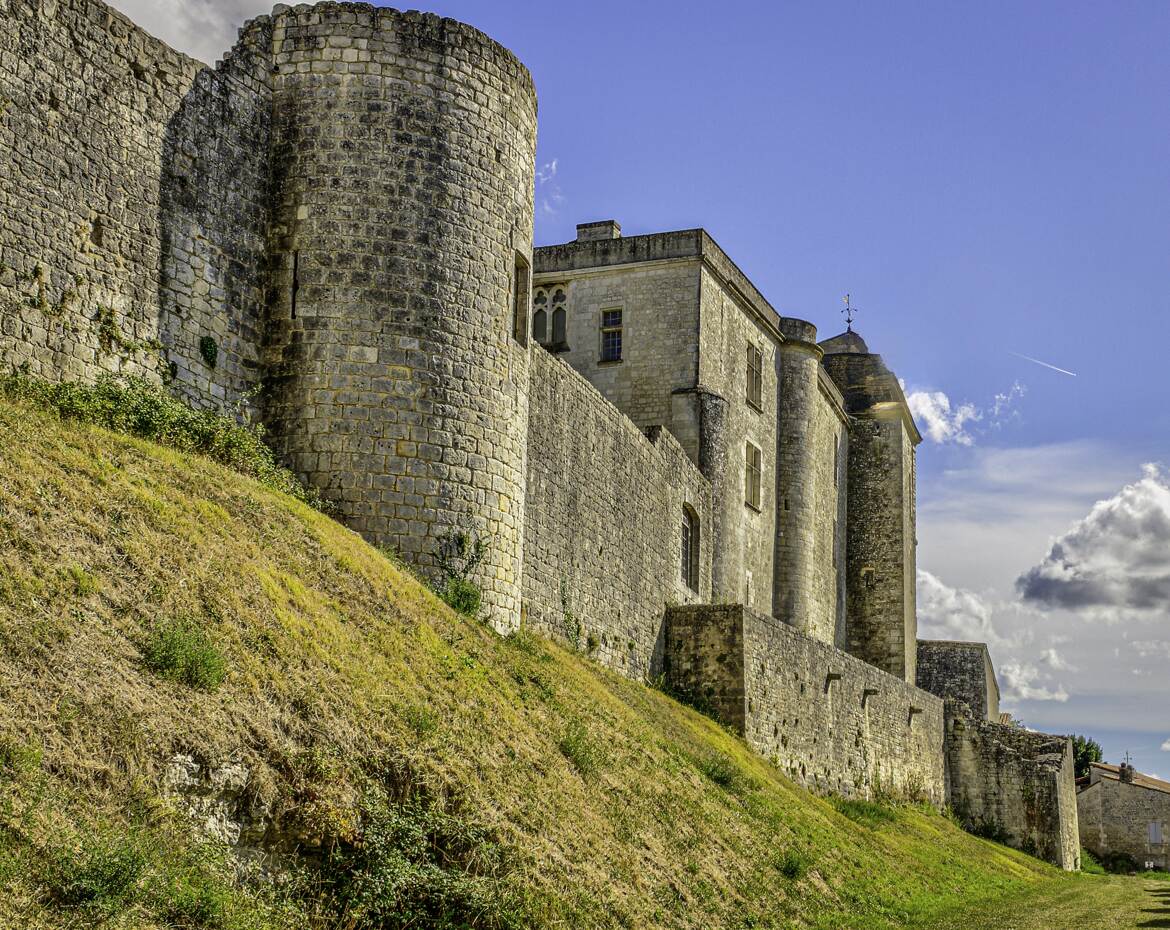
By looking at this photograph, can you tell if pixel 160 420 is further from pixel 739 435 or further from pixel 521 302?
pixel 739 435

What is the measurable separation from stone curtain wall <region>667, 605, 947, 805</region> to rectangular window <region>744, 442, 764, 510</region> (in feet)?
18.1

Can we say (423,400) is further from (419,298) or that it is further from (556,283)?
(556,283)

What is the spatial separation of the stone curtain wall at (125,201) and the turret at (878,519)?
106 feet

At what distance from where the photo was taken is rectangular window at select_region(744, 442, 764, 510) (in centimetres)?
3512

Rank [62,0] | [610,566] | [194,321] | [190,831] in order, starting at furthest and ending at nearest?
[610,566] < [194,321] < [62,0] < [190,831]

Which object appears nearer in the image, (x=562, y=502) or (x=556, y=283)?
(x=562, y=502)

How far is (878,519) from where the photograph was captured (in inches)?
1763

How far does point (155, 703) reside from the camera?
8242mm

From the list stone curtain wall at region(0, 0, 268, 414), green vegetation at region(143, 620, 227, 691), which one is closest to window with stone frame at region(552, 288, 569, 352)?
stone curtain wall at region(0, 0, 268, 414)

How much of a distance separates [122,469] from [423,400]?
14.4 feet

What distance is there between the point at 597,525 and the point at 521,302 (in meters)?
5.68

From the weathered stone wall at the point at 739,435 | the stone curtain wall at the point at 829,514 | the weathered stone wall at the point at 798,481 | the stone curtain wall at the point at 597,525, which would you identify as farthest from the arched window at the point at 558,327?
the stone curtain wall at the point at 829,514

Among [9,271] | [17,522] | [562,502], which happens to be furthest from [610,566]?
[17,522]

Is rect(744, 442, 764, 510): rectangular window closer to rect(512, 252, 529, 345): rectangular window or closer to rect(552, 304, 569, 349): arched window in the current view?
rect(552, 304, 569, 349): arched window
